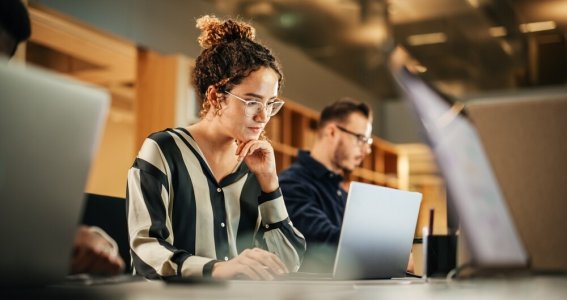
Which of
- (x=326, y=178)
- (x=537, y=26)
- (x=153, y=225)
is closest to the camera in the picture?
(x=153, y=225)

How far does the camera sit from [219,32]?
194 centimetres

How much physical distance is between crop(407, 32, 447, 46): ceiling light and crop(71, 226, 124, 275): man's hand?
629 centimetres

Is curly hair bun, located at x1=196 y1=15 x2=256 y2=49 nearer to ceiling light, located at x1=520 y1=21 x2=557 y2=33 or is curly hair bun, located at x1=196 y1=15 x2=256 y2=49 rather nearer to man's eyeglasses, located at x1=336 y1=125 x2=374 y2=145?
man's eyeglasses, located at x1=336 y1=125 x2=374 y2=145

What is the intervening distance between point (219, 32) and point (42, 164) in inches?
50.0

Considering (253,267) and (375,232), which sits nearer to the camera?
(253,267)

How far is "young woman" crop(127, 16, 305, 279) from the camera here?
1651 millimetres

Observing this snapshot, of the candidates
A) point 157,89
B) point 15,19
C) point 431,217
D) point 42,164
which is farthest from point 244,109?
point 157,89

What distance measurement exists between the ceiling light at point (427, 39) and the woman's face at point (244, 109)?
5303 mm

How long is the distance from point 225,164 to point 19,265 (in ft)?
3.74

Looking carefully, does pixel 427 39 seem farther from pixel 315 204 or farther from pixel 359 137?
pixel 315 204

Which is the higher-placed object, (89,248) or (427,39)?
(427,39)

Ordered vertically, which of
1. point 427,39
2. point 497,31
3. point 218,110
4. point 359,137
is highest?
point 427,39

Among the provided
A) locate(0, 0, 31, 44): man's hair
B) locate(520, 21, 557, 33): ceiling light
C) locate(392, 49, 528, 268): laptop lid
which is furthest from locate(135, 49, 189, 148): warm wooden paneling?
locate(392, 49, 528, 268): laptop lid

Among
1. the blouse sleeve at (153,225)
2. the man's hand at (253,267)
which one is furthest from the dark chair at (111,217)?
the man's hand at (253,267)
